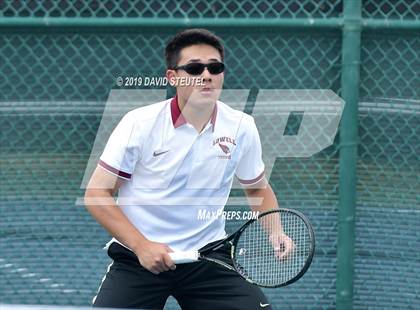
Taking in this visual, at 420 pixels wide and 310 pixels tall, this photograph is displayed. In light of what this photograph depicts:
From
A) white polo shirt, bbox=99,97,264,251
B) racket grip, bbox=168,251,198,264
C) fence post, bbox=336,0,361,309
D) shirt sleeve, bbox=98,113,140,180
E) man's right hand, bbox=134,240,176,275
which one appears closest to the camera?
man's right hand, bbox=134,240,176,275

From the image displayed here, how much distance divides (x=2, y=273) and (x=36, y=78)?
1.00 metres

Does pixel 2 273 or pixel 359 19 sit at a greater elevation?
pixel 359 19

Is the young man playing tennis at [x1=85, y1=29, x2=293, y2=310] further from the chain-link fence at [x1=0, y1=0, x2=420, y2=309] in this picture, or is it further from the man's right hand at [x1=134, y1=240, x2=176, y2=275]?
the chain-link fence at [x1=0, y1=0, x2=420, y2=309]

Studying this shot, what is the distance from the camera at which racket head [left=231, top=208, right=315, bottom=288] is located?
14.1 feet

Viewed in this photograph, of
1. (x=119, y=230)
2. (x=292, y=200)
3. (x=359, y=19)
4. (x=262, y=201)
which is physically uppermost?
(x=359, y=19)

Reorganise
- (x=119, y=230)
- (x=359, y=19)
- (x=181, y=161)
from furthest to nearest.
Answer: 1. (x=359, y=19)
2. (x=181, y=161)
3. (x=119, y=230)

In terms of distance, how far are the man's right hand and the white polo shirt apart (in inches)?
13.3

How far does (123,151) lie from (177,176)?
275 mm

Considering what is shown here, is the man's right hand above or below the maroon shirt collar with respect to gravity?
below

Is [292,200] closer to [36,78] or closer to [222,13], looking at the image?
[222,13]

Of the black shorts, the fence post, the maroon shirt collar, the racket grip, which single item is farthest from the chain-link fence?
the racket grip

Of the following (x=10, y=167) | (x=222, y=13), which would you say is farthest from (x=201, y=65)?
(x=10, y=167)

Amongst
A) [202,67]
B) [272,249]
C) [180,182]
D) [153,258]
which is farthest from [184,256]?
[202,67]

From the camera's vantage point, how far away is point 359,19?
5512 mm
